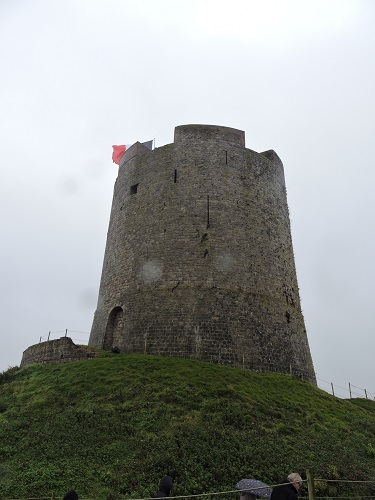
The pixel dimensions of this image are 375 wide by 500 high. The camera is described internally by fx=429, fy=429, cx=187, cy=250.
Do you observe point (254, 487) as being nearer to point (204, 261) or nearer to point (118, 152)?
point (204, 261)

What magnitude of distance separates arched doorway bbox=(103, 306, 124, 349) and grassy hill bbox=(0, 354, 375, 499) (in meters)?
2.52

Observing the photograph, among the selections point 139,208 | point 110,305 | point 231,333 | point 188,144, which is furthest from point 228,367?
point 188,144

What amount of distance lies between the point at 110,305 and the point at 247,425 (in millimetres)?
8680

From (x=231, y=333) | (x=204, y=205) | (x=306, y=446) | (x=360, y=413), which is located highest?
(x=204, y=205)

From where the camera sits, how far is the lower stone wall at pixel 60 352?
48.4 feet

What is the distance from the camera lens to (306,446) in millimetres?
9070

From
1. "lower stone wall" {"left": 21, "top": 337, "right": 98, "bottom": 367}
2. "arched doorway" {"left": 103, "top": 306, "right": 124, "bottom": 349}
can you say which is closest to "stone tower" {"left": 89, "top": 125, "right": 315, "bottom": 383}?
"arched doorway" {"left": 103, "top": 306, "right": 124, "bottom": 349}

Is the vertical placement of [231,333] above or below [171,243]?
below

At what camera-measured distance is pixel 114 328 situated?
1659 cm

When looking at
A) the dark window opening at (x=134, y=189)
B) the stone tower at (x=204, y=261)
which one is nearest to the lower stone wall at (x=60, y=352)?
the stone tower at (x=204, y=261)

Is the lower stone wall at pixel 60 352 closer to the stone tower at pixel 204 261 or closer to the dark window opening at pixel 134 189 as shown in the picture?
the stone tower at pixel 204 261

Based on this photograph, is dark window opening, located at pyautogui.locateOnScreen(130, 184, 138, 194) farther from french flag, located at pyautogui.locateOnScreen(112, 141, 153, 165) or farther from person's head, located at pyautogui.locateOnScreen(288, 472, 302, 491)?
person's head, located at pyautogui.locateOnScreen(288, 472, 302, 491)

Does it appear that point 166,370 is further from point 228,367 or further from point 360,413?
point 360,413

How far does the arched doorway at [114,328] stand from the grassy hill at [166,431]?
2517 millimetres
